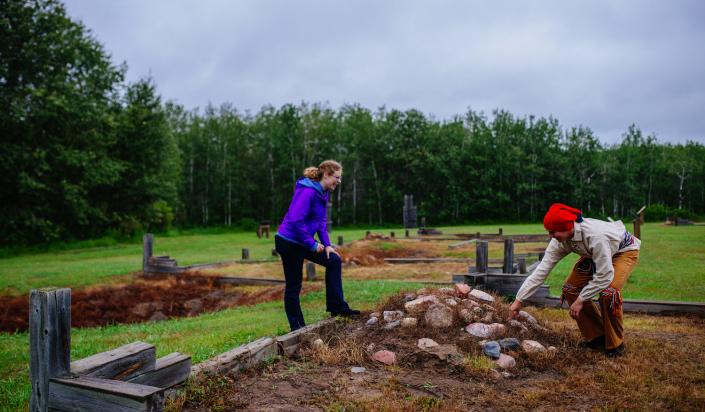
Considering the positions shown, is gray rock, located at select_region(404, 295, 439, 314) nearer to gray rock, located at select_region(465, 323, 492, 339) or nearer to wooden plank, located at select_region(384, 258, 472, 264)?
gray rock, located at select_region(465, 323, 492, 339)

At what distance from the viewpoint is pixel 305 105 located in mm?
49469

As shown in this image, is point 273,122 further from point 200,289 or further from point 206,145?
point 200,289

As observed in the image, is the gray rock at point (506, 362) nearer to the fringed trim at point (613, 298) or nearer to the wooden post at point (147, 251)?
the fringed trim at point (613, 298)

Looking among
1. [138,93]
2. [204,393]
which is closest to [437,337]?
[204,393]

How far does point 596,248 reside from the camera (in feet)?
16.3

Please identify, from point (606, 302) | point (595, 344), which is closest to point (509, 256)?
point (595, 344)

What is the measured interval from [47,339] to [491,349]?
3894 mm

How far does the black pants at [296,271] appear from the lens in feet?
19.1

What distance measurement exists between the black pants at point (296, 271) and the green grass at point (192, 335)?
42cm

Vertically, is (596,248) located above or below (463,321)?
above

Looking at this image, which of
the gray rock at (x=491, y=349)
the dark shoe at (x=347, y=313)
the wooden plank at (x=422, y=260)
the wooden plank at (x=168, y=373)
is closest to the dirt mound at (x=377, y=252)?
the wooden plank at (x=422, y=260)

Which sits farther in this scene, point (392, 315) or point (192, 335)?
point (192, 335)

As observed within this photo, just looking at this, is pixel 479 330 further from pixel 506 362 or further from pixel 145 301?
pixel 145 301

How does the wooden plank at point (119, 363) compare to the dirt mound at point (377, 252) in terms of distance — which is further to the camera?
the dirt mound at point (377, 252)
